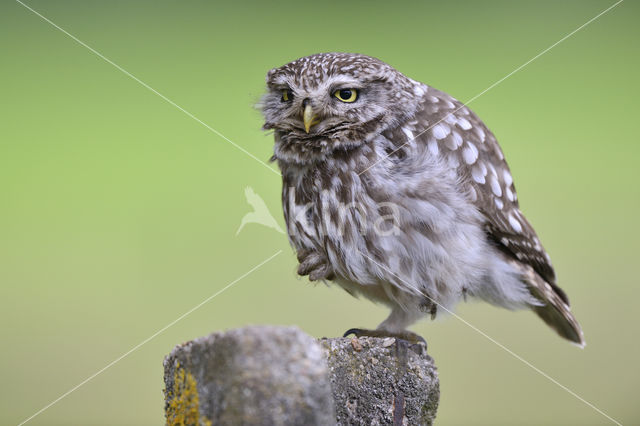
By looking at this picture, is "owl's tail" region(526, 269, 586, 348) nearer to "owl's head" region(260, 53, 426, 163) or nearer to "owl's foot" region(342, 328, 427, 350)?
"owl's foot" region(342, 328, 427, 350)

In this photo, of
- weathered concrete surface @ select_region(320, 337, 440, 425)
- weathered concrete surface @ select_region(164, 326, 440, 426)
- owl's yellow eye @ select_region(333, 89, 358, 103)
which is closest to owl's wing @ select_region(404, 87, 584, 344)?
owl's yellow eye @ select_region(333, 89, 358, 103)

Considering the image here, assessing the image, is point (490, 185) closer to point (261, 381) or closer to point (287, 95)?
point (287, 95)

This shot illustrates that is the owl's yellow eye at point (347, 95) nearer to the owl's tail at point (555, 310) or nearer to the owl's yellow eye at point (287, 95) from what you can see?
the owl's yellow eye at point (287, 95)

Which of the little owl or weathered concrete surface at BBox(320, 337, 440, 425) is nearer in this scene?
weathered concrete surface at BBox(320, 337, 440, 425)

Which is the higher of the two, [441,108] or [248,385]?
[441,108]

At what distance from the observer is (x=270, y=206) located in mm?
2467

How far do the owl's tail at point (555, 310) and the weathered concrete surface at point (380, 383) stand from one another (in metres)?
0.77

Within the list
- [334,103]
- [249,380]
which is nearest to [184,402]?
[249,380]

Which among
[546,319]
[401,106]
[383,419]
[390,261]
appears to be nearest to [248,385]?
[383,419]

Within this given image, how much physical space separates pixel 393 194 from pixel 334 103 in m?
0.34

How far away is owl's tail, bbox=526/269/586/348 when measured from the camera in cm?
216

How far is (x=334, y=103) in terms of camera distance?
6.48 feet

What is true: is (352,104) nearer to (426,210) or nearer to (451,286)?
(426,210)

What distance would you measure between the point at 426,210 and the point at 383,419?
2.25 ft
